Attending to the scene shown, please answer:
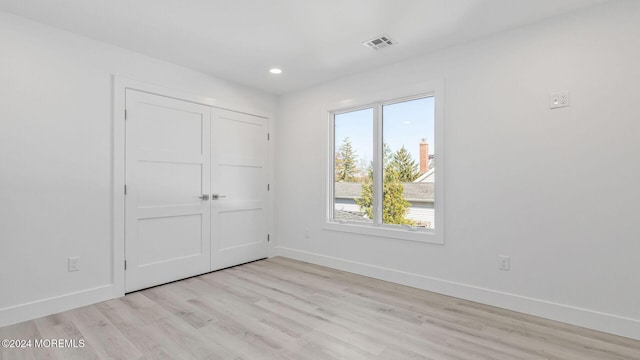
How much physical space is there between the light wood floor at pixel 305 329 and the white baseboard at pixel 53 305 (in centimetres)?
8

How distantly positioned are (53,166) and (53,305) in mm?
1196

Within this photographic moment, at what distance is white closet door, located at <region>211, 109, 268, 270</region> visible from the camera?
3.98m

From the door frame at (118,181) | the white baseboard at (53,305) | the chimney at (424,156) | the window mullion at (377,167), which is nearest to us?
the white baseboard at (53,305)

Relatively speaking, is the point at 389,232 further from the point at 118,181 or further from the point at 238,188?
the point at 118,181

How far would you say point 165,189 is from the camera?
3477 millimetres

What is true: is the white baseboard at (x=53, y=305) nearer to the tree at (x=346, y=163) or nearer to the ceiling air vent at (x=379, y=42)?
the tree at (x=346, y=163)

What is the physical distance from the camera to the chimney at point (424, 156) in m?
3.38

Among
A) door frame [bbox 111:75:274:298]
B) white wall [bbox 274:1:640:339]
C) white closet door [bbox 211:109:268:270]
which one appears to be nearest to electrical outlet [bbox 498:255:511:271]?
white wall [bbox 274:1:640:339]

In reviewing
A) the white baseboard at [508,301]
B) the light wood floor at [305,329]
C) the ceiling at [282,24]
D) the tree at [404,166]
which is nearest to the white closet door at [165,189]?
the light wood floor at [305,329]

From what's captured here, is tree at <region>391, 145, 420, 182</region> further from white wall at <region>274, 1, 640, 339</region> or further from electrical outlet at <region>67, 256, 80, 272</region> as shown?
electrical outlet at <region>67, 256, 80, 272</region>

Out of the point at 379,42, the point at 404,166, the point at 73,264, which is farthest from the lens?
the point at 404,166

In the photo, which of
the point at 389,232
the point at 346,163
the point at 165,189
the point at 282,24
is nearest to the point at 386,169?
the point at 346,163

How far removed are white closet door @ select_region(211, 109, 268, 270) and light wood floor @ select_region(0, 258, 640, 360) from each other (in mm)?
922

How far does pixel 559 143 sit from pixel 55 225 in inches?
171
